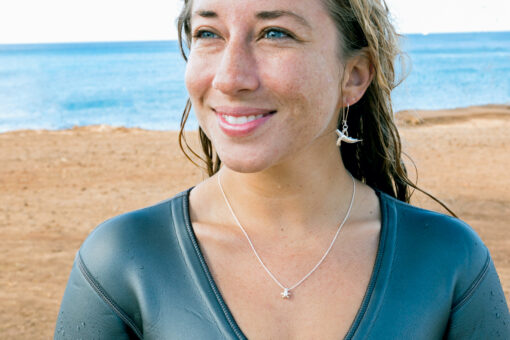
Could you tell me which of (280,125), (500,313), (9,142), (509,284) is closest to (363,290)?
(500,313)

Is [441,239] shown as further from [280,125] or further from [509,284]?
[509,284]

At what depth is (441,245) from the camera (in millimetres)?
1980

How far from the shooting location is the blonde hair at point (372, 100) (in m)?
1.92

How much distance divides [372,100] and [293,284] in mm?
721

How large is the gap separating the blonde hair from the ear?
0.02 m

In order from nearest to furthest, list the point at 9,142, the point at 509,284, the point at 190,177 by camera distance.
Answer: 1. the point at 509,284
2. the point at 190,177
3. the point at 9,142

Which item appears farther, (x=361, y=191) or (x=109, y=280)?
(x=361, y=191)

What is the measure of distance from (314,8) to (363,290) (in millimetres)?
806

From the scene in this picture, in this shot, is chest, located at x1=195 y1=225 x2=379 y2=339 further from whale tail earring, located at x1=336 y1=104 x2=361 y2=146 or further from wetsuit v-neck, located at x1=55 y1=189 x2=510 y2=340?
whale tail earring, located at x1=336 y1=104 x2=361 y2=146

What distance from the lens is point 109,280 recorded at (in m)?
1.82

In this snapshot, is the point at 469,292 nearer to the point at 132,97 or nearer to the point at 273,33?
the point at 273,33

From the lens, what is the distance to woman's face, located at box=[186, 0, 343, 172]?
1704 millimetres

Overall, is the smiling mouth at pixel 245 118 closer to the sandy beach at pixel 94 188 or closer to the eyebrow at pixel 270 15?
the eyebrow at pixel 270 15

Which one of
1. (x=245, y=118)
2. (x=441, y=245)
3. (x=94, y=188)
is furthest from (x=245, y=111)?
(x=94, y=188)
